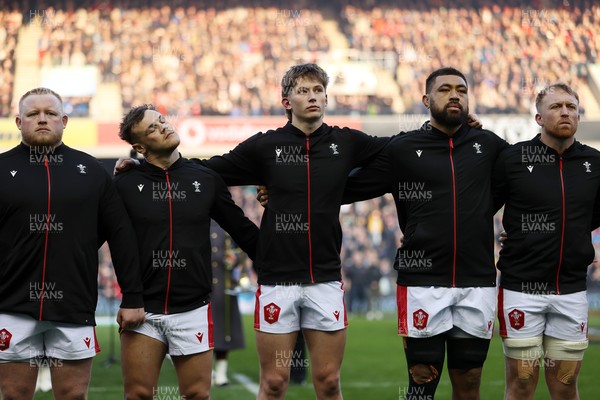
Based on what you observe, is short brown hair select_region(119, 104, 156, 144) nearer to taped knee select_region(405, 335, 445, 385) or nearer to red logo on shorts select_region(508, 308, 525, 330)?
taped knee select_region(405, 335, 445, 385)

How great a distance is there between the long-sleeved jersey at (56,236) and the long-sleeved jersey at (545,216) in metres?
2.43

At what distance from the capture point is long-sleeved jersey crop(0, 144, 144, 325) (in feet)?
17.5

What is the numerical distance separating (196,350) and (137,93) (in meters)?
23.3

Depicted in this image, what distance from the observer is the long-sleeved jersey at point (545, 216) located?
19.8ft

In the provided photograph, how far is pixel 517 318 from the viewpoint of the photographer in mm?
6062

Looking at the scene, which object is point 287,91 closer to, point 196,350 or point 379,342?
point 196,350

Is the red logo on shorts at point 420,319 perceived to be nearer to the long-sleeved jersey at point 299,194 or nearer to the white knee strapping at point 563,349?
the long-sleeved jersey at point 299,194

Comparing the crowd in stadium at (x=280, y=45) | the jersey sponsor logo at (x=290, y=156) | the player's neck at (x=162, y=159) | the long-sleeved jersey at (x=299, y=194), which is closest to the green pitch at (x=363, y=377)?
the long-sleeved jersey at (x=299, y=194)

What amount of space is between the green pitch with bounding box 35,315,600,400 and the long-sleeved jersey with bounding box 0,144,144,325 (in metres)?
2.91

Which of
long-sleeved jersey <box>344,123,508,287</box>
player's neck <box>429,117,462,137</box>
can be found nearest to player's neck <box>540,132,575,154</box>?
long-sleeved jersey <box>344,123,508,287</box>

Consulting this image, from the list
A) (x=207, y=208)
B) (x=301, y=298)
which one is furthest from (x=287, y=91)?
(x=301, y=298)

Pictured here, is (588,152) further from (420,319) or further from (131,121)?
(131,121)

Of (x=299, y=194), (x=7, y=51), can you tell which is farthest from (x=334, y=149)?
(x=7, y=51)

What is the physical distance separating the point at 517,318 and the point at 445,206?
89cm
